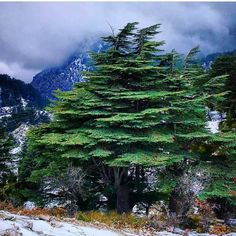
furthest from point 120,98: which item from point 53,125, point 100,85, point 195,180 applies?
point 195,180

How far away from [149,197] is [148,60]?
889cm

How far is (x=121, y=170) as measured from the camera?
24.5 metres

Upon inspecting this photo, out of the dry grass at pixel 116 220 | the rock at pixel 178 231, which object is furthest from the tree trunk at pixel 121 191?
the rock at pixel 178 231

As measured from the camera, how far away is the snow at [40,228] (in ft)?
39.2

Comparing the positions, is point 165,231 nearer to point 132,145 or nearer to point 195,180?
point 195,180

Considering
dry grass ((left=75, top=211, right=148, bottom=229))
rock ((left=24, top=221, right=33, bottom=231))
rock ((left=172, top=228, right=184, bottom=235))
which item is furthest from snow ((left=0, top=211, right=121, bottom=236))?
rock ((left=172, top=228, right=184, bottom=235))

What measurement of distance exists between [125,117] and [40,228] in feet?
29.2

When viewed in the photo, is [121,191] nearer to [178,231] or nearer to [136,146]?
[136,146]

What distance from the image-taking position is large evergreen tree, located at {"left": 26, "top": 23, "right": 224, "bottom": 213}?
68.9 ft

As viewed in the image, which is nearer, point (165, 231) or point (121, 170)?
point (165, 231)

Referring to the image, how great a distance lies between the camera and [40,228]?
1334cm

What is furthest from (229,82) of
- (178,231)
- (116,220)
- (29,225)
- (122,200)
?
(29,225)

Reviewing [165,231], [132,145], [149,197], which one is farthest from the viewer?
[149,197]

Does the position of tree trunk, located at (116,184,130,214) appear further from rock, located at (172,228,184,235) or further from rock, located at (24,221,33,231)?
rock, located at (24,221,33,231)
